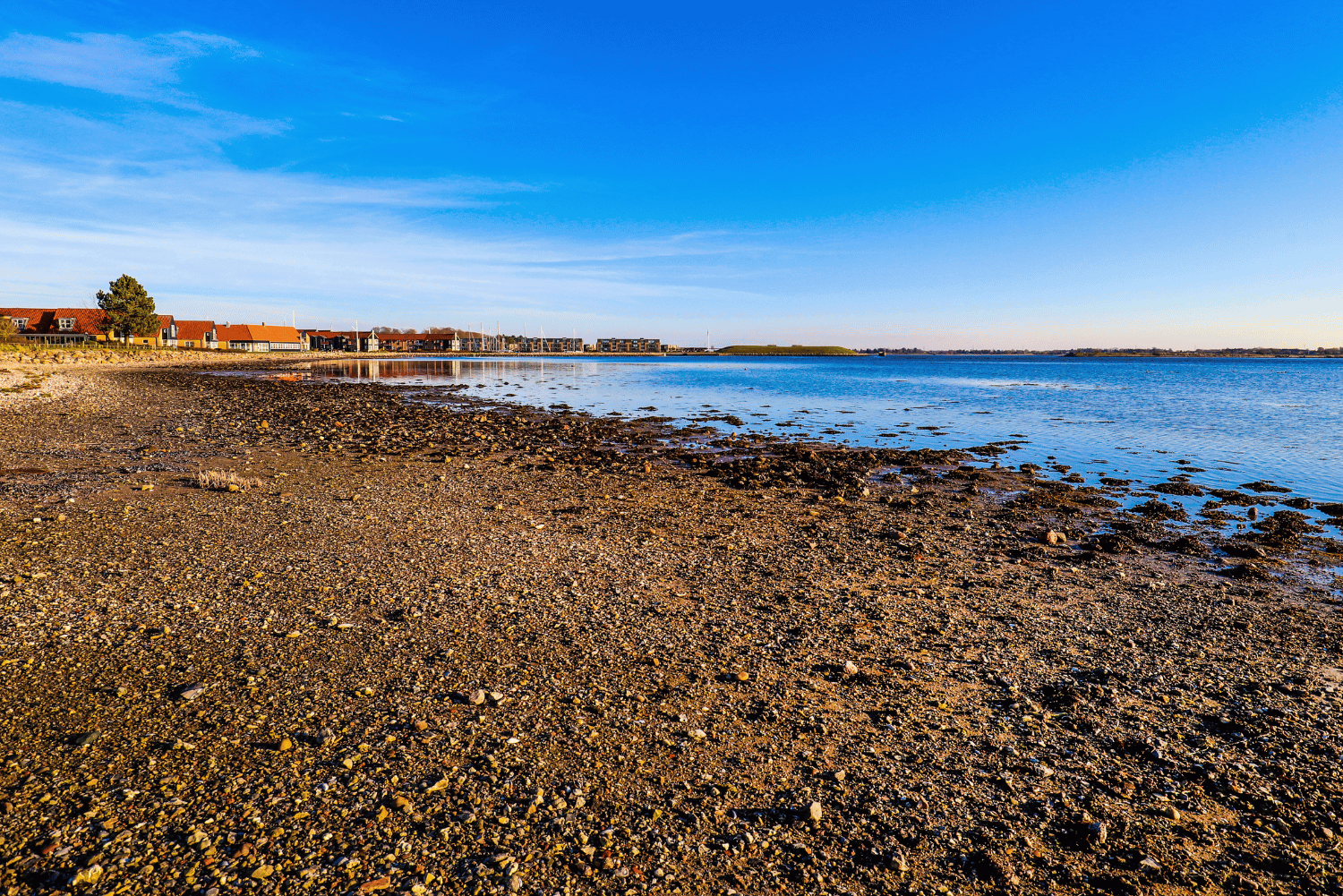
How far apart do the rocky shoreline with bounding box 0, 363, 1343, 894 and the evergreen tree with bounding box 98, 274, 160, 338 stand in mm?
114422

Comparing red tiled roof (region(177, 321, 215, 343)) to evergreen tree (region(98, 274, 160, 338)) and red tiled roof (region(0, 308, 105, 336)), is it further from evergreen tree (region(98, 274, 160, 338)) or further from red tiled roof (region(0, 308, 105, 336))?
evergreen tree (region(98, 274, 160, 338))

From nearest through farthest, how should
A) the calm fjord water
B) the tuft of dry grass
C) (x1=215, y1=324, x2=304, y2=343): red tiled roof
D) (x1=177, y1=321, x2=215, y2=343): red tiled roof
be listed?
the tuft of dry grass
the calm fjord water
(x1=177, y1=321, x2=215, y2=343): red tiled roof
(x1=215, y1=324, x2=304, y2=343): red tiled roof

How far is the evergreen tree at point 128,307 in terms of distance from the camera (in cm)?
9994

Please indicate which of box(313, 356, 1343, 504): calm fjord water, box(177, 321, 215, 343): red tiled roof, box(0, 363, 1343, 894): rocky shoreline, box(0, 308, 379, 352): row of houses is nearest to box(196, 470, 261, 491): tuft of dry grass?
box(0, 363, 1343, 894): rocky shoreline

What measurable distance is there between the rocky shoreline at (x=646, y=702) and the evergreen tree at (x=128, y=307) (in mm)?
114422

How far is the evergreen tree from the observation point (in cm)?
9994

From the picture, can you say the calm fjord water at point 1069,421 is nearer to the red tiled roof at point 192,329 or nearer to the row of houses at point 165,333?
the row of houses at point 165,333

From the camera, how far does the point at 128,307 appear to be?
331 feet

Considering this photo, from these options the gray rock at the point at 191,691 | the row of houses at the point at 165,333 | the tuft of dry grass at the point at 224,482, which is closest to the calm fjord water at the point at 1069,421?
the tuft of dry grass at the point at 224,482

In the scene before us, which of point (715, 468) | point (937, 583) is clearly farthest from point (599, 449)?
point (937, 583)

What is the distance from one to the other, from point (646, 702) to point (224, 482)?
48.2 feet

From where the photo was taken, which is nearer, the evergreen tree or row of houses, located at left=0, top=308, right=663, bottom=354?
the evergreen tree

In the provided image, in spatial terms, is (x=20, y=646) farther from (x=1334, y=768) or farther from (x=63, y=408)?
(x=63, y=408)

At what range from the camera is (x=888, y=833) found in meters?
5.32
